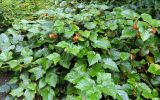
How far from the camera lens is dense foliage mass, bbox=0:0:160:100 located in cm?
216

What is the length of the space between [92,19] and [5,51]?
827 millimetres

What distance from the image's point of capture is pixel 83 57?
2.29 m

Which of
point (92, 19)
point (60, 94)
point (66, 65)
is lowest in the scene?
point (60, 94)

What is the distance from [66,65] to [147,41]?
0.70 m

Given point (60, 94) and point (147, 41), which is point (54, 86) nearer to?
point (60, 94)

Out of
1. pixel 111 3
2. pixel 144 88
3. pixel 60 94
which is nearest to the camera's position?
pixel 144 88

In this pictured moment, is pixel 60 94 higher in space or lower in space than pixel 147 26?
lower

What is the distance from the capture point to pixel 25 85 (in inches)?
88.4

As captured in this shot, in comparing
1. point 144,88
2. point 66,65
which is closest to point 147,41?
point 144,88

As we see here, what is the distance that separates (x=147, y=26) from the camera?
2.22 m

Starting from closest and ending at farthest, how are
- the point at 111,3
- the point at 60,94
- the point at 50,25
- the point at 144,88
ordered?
the point at 144,88 < the point at 60,94 < the point at 50,25 < the point at 111,3

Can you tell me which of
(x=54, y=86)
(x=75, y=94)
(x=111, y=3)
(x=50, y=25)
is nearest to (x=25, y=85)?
(x=54, y=86)

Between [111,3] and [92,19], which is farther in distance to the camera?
[111,3]

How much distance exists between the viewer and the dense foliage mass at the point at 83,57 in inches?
85.1
